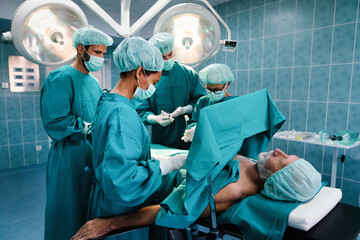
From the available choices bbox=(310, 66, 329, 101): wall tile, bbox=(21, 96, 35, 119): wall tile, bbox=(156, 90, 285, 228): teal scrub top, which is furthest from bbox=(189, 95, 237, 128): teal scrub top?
bbox=(21, 96, 35, 119): wall tile

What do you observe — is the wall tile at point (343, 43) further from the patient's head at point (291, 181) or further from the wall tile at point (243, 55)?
the patient's head at point (291, 181)

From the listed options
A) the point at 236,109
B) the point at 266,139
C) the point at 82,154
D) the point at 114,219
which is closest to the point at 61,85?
the point at 82,154

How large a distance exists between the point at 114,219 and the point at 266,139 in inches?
35.3

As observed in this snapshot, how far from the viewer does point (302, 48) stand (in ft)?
9.66

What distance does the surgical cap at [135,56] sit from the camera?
108 cm

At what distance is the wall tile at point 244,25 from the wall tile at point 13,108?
357cm

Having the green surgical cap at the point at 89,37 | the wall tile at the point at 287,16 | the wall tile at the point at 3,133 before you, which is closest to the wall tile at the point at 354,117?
the wall tile at the point at 287,16

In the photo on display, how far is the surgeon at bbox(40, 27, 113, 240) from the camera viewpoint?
152 centimetres

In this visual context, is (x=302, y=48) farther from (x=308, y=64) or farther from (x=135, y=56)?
(x=135, y=56)

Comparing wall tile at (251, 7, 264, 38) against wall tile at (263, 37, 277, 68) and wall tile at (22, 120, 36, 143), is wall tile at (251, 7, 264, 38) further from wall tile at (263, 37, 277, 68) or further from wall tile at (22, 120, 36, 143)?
wall tile at (22, 120, 36, 143)

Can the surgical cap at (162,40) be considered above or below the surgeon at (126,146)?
above

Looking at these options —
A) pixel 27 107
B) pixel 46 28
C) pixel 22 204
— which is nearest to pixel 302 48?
pixel 46 28

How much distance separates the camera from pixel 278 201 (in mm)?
1067

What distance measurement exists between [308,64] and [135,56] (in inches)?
98.8
